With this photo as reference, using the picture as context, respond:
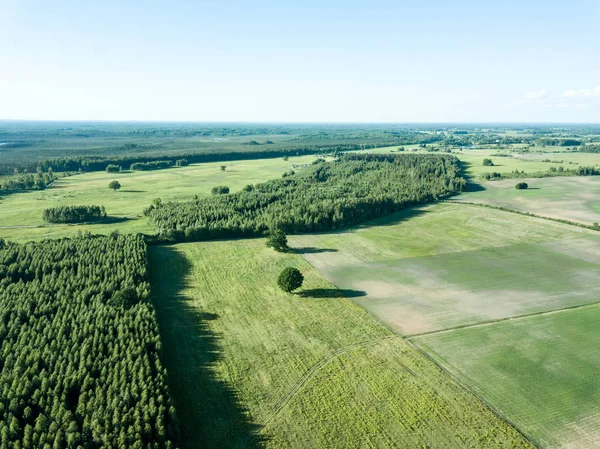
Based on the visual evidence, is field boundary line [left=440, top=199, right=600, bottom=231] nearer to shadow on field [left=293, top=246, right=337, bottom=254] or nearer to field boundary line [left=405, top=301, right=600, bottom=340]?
field boundary line [left=405, top=301, right=600, bottom=340]

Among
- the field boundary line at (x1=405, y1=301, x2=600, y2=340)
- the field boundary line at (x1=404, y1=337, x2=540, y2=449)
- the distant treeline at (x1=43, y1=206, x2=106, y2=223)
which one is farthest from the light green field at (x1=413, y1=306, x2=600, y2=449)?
the distant treeline at (x1=43, y1=206, x2=106, y2=223)

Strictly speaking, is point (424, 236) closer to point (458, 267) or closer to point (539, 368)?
point (458, 267)

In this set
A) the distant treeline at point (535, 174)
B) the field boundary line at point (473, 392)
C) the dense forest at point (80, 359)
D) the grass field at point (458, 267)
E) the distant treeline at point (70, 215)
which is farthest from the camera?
the distant treeline at point (535, 174)

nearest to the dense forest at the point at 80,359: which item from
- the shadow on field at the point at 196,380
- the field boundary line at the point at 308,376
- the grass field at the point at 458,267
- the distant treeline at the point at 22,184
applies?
the shadow on field at the point at 196,380

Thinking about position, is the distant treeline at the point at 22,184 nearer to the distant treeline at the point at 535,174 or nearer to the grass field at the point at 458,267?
the grass field at the point at 458,267

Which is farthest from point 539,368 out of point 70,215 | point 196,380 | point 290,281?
point 70,215

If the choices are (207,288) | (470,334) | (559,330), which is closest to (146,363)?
(207,288)

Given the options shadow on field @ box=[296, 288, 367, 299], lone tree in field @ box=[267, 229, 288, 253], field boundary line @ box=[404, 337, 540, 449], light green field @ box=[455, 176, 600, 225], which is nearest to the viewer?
field boundary line @ box=[404, 337, 540, 449]

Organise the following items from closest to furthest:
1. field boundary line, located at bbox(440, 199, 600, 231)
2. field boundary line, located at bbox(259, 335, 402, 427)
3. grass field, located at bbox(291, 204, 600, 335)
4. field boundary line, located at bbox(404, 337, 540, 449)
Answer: field boundary line, located at bbox(404, 337, 540, 449), field boundary line, located at bbox(259, 335, 402, 427), grass field, located at bbox(291, 204, 600, 335), field boundary line, located at bbox(440, 199, 600, 231)
